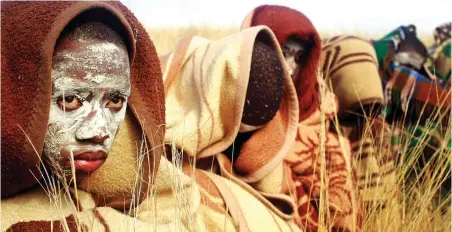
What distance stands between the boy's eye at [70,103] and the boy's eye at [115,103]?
8cm

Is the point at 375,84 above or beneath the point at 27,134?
beneath

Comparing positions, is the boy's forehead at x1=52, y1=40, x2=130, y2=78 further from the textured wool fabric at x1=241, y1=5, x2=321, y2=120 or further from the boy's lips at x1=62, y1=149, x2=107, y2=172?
the textured wool fabric at x1=241, y1=5, x2=321, y2=120

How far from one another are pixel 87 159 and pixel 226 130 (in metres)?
0.64

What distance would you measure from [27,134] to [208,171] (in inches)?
29.4

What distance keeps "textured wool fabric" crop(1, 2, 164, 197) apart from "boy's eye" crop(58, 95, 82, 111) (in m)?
0.03

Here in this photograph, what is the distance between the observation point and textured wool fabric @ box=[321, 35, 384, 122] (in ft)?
8.97

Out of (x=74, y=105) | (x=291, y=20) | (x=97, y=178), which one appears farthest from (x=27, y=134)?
(x=291, y=20)

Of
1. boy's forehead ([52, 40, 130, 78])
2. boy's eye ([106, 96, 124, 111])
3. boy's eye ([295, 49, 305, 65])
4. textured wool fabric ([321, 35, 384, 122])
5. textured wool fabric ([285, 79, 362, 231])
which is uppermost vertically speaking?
boy's forehead ([52, 40, 130, 78])

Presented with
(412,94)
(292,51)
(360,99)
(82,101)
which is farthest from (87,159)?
(412,94)

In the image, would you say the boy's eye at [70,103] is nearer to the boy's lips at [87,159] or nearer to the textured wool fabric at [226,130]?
the boy's lips at [87,159]

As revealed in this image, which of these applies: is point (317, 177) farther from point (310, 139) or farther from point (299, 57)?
point (299, 57)

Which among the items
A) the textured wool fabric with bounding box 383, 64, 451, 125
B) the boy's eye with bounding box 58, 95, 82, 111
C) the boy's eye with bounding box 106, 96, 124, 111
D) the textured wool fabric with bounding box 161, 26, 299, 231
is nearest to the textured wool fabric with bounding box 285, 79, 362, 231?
the textured wool fabric with bounding box 161, 26, 299, 231

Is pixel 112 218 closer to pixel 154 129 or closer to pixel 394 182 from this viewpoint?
pixel 154 129

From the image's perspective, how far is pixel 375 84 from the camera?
276 cm
